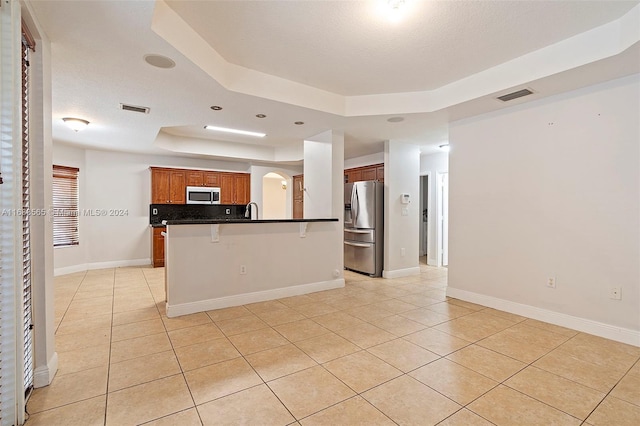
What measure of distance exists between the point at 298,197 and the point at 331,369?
582 centimetres

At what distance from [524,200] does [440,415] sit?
262 centimetres

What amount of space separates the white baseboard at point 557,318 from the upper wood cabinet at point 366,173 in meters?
2.55

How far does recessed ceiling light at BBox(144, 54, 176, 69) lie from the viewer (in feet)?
7.95

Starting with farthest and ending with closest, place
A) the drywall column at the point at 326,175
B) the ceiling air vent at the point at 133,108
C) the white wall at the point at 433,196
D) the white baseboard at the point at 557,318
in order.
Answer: the white wall at the point at 433,196
the drywall column at the point at 326,175
the ceiling air vent at the point at 133,108
the white baseboard at the point at 557,318

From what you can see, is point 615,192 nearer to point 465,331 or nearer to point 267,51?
point 465,331

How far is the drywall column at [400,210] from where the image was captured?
5273 mm

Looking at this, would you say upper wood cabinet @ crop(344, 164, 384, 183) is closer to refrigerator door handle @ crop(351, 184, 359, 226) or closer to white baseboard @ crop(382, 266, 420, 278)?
refrigerator door handle @ crop(351, 184, 359, 226)

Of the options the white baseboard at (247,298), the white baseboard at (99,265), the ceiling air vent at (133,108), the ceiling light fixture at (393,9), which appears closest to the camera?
the ceiling light fixture at (393,9)

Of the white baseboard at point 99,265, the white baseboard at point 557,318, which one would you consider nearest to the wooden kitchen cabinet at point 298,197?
the white baseboard at point 99,265

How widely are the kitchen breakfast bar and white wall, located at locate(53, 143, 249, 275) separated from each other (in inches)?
143

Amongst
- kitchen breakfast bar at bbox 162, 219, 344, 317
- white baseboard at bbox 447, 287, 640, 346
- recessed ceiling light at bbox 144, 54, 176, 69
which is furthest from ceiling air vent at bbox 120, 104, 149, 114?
white baseboard at bbox 447, 287, 640, 346

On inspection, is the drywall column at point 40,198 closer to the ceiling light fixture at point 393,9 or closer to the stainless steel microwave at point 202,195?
the ceiling light fixture at point 393,9

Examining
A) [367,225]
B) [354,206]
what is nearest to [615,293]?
[367,225]

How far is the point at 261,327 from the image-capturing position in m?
2.99
